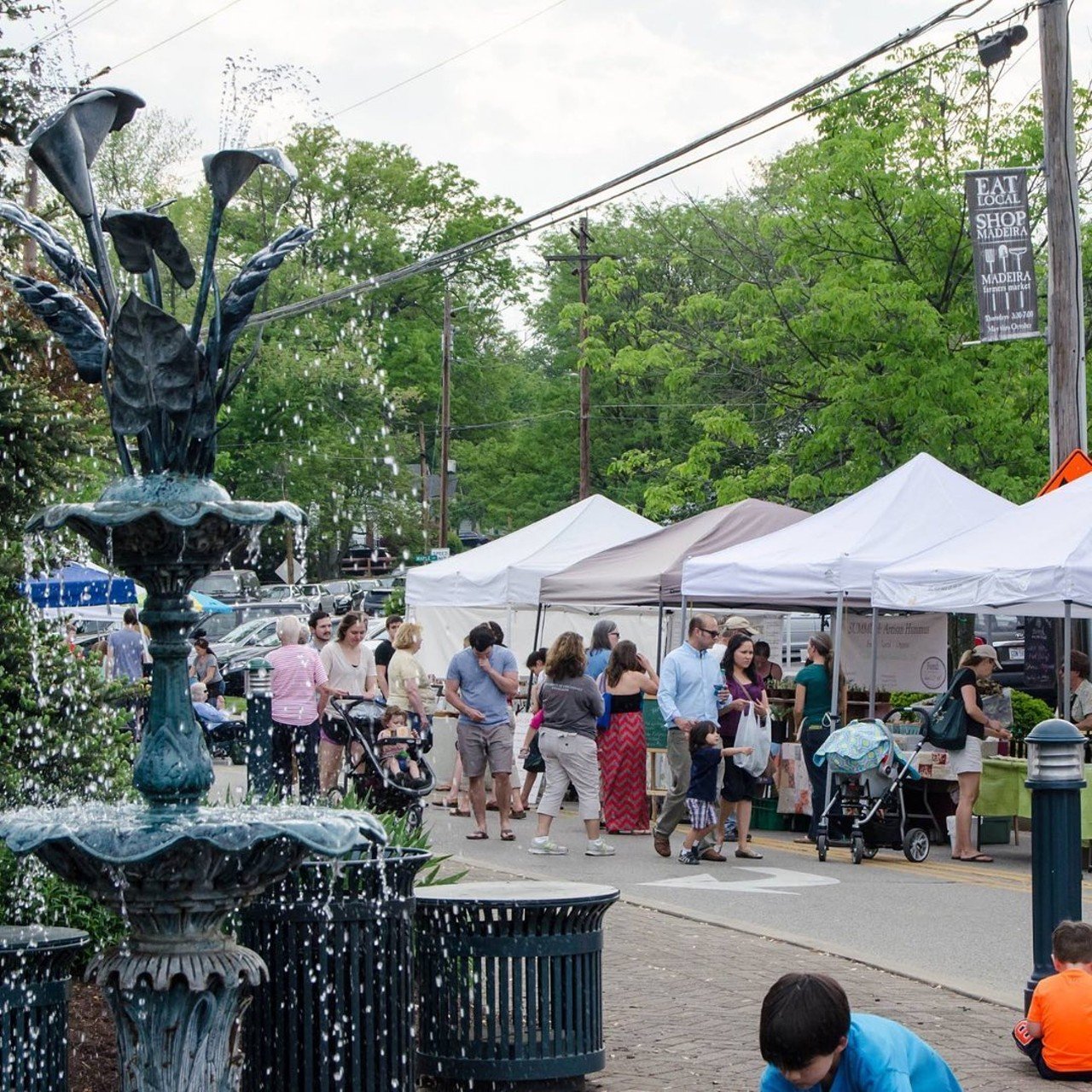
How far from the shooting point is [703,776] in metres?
14.1

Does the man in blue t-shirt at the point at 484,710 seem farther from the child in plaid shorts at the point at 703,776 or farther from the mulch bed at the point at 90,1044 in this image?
the mulch bed at the point at 90,1044

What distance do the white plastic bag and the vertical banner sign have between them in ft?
16.1

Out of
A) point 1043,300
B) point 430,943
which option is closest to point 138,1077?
point 430,943

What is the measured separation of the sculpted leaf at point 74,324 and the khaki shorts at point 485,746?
9.64m

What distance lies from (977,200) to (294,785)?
846cm

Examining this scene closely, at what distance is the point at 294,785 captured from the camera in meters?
16.0

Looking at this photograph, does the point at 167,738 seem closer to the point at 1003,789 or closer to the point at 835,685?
the point at 835,685

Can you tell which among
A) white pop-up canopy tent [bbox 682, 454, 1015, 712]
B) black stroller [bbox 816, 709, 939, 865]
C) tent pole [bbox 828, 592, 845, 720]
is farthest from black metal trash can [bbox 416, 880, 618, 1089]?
white pop-up canopy tent [bbox 682, 454, 1015, 712]

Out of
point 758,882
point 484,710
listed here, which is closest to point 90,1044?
point 758,882

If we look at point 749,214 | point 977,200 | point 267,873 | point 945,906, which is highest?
point 749,214

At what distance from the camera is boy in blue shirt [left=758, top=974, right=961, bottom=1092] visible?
13.5 ft

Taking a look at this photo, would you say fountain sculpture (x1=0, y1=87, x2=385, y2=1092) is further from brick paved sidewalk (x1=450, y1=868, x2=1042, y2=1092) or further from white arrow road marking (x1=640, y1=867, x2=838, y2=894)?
white arrow road marking (x1=640, y1=867, x2=838, y2=894)

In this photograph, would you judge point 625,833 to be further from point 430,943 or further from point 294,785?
point 430,943

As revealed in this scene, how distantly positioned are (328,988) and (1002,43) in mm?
13193
